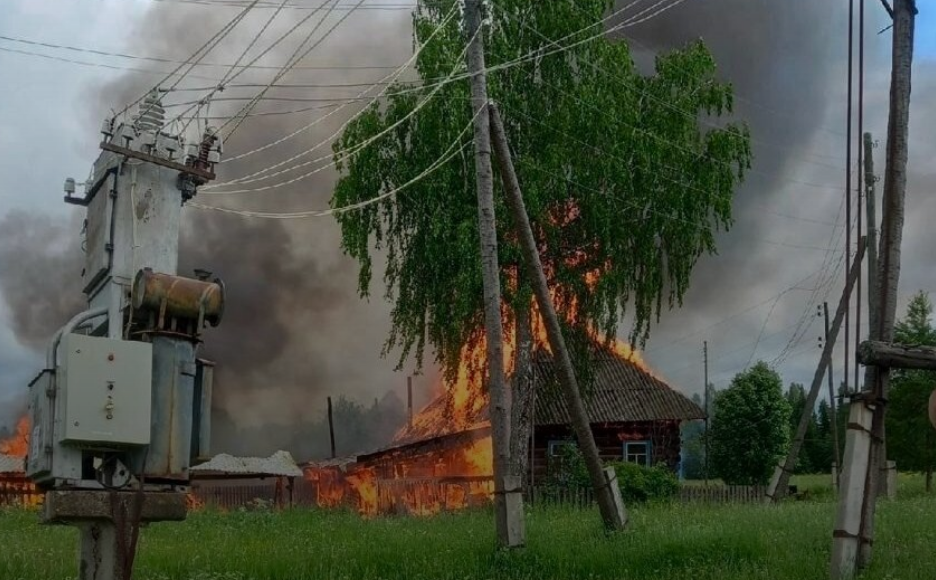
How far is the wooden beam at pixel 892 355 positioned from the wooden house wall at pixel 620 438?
24.9 m

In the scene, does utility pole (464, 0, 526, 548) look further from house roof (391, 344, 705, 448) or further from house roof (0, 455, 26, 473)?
house roof (0, 455, 26, 473)

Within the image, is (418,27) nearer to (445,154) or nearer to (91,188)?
(445,154)

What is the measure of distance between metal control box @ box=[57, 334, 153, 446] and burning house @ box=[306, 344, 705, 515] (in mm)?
24395

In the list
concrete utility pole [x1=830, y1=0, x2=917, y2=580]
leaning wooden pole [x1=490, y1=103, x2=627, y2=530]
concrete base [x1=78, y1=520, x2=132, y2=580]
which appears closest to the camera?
concrete base [x1=78, y1=520, x2=132, y2=580]

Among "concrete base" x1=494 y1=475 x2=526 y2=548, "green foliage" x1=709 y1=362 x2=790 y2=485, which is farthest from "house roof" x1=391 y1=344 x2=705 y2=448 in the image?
"concrete base" x1=494 y1=475 x2=526 y2=548

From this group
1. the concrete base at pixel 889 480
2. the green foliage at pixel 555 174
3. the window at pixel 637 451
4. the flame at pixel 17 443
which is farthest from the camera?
the flame at pixel 17 443

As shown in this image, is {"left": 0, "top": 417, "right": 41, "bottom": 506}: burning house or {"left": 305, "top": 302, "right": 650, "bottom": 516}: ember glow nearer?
{"left": 305, "top": 302, "right": 650, "bottom": 516}: ember glow

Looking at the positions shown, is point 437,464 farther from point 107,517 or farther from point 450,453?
point 107,517

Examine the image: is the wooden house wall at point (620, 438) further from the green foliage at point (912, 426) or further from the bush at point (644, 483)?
the green foliage at point (912, 426)

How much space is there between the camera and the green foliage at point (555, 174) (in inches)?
1008

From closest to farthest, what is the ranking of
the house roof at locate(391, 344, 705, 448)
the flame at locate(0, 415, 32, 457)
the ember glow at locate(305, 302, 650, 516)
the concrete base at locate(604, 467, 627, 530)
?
the concrete base at locate(604, 467, 627, 530) → the ember glow at locate(305, 302, 650, 516) → the house roof at locate(391, 344, 705, 448) → the flame at locate(0, 415, 32, 457)

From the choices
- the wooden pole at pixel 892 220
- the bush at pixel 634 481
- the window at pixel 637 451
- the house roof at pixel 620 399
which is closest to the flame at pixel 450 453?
the house roof at pixel 620 399

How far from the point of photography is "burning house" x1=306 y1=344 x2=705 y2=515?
111 feet

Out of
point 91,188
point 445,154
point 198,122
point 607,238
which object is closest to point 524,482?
point 607,238
